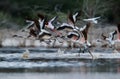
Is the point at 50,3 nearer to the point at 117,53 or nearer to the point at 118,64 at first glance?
the point at 117,53

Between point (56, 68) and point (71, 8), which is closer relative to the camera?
point (56, 68)

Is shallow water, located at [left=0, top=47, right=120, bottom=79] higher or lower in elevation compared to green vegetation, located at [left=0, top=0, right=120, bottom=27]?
lower

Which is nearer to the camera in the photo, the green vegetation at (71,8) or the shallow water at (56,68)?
the shallow water at (56,68)

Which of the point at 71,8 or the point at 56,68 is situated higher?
the point at 71,8

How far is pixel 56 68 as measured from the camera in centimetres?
3578

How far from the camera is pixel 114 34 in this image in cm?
5069

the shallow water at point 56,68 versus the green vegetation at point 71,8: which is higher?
the green vegetation at point 71,8

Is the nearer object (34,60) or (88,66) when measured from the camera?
(88,66)

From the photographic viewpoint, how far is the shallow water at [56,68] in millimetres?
31422

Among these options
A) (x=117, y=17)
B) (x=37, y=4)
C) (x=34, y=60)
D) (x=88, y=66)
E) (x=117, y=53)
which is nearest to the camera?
(x=88, y=66)

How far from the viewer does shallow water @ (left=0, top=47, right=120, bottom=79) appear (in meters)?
31.4

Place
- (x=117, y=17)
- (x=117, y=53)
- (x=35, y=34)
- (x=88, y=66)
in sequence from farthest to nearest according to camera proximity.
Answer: (x=117, y=17), (x=35, y=34), (x=117, y=53), (x=88, y=66)

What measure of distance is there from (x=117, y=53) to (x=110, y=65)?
7243 millimetres

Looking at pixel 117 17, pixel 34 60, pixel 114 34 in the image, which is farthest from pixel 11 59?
pixel 117 17
